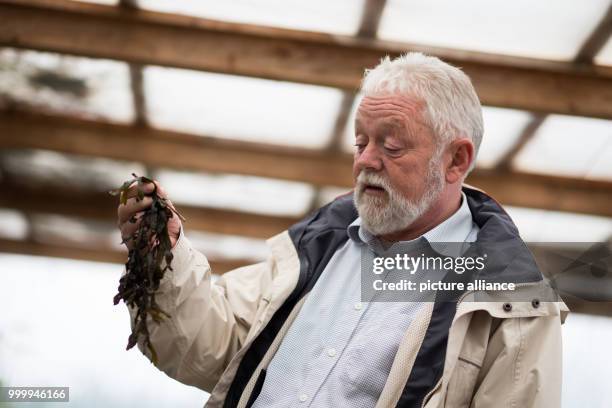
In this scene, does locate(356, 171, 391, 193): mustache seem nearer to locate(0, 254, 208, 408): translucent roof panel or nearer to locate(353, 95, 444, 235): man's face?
locate(353, 95, 444, 235): man's face

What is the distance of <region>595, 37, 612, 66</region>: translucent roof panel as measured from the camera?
23.1ft

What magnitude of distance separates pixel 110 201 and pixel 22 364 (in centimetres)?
426

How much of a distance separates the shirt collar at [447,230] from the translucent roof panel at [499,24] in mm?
4070

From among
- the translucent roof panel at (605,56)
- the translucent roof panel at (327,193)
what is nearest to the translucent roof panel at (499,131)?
the translucent roof panel at (605,56)

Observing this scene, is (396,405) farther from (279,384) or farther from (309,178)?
(309,178)

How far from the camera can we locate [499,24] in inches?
269

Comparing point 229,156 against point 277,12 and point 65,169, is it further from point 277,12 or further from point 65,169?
point 277,12

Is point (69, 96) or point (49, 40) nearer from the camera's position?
point (49, 40)

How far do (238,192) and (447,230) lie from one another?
8342 millimetres

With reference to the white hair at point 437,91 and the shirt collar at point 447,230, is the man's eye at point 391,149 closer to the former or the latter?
the white hair at point 437,91

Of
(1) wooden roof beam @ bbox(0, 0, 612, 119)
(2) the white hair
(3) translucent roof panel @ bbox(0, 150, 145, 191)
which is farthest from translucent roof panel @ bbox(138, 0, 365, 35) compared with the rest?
(2) the white hair

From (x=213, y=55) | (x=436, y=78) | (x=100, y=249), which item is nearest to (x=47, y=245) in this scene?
(x=100, y=249)

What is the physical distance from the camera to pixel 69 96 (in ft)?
29.6

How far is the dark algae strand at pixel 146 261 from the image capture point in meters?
2.42
